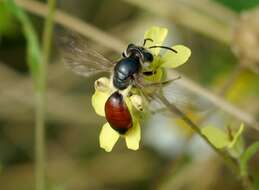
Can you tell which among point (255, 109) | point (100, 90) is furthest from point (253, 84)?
point (100, 90)

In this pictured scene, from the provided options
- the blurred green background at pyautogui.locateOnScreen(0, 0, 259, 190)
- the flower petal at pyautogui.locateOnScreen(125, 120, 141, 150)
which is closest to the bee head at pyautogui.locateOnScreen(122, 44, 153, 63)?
the flower petal at pyautogui.locateOnScreen(125, 120, 141, 150)

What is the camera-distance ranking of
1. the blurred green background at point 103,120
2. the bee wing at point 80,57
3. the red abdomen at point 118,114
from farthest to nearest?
the blurred green background at point 103,120 < the bee wing at point 80,57 < the red abdomen at point 118,114

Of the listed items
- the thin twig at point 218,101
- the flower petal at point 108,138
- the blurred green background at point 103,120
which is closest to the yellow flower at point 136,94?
the flower petal at point 108,138

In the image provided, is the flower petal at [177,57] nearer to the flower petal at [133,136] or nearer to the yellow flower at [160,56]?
the yellow flower at [160,56]

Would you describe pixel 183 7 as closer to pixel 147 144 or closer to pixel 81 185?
pixel 147 144

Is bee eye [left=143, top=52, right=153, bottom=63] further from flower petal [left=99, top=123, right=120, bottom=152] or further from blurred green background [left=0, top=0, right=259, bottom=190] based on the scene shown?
blurred green background [left=0, top=0, right=259, bottom=190]
